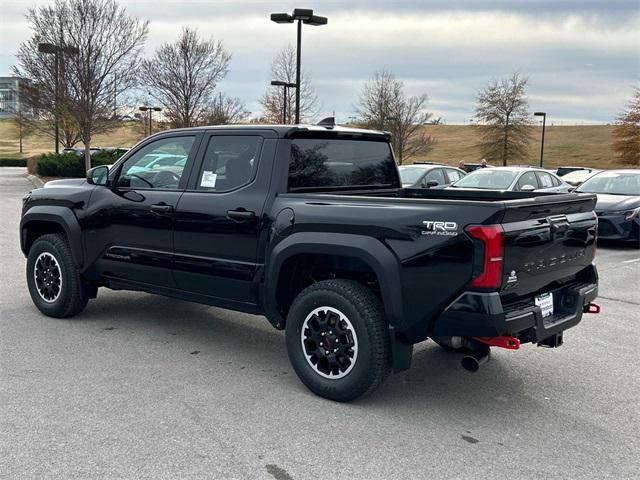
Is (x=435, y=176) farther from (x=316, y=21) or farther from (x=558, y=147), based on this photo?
(x=558, y=147)

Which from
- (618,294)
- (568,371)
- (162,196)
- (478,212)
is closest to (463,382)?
(568,371)

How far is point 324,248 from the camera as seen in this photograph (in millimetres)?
4215

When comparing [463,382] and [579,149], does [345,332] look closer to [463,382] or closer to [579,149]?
[463,382]

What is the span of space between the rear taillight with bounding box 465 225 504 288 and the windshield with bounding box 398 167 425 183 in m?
11.8

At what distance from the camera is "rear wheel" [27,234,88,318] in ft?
19.8

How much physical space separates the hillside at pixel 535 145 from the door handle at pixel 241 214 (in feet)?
224

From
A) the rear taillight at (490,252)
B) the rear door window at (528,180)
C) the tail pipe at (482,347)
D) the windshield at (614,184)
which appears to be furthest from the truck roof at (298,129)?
the windshield at (614,184)

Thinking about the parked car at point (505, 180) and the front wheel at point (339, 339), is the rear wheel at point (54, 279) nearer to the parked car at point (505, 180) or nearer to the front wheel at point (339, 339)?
the front wheel at point (339, 339)

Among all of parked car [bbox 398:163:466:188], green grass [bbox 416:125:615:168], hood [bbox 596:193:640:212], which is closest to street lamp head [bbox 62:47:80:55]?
parked car [bbox 398:163:466:188]

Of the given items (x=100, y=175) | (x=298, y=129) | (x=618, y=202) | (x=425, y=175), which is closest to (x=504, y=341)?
(x=298, y=129)

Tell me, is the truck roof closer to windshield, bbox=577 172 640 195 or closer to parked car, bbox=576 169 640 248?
parked car, bbox=576 169 640 248

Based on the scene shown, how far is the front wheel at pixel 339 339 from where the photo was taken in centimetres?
405

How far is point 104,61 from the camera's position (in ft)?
80.3

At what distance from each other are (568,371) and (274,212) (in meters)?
2.68
